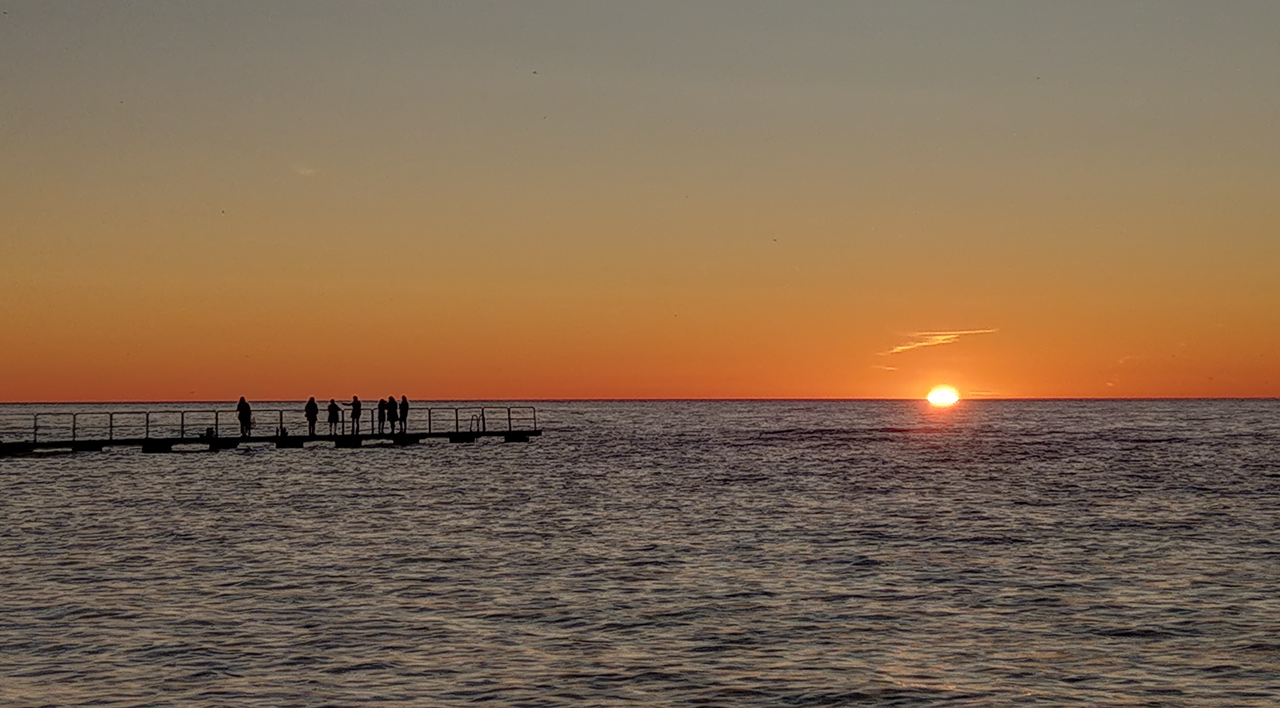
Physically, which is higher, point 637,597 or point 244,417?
point 244,417

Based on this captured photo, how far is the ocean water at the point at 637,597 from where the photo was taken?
17.3 meters

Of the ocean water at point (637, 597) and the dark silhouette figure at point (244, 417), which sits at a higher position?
the dark silhouette figure at point (244, 417)

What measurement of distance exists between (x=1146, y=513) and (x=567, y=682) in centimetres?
3014

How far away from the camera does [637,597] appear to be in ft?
79.4

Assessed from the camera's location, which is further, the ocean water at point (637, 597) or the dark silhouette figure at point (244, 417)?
the dark silhouette figure at point (244, 417)

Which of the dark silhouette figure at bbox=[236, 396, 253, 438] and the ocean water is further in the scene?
the dark silhouette figure at bbox=[236, 396, 253, 438]

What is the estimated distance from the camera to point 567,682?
57.2 feet

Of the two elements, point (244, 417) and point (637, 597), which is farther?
point (244, 417)

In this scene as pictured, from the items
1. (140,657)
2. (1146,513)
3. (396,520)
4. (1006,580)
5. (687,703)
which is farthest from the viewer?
(1146,513)

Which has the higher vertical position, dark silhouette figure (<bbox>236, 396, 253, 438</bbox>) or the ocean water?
dark silhouette figure (<bbox>236, 396, 253, 438</bbox>)

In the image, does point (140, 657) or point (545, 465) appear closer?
point (140, 657)

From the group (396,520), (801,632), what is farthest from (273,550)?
(801,632)

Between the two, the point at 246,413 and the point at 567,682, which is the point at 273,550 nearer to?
the point at 567,682

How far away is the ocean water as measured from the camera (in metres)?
17.3
